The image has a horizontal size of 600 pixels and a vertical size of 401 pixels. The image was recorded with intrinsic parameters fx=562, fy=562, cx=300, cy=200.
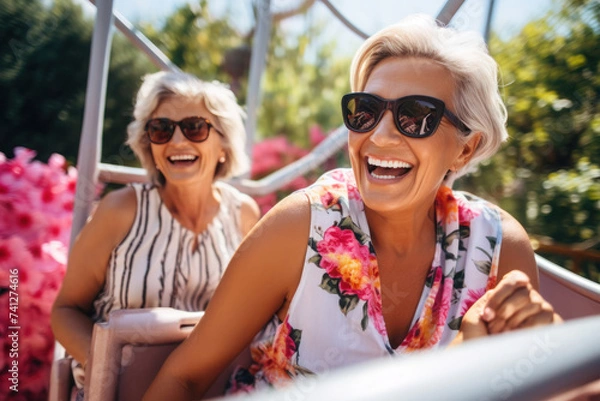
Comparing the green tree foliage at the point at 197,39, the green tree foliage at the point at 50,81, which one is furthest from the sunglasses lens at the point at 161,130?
the green tree foliage at the point at 197,39

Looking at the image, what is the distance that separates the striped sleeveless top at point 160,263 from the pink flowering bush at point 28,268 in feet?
1.40

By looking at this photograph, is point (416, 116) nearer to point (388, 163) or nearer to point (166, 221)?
point (388, 163)

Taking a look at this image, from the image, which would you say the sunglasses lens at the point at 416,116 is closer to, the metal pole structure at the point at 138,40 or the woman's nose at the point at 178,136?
the woman's nose at the point at 178,136

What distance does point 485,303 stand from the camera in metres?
1.18

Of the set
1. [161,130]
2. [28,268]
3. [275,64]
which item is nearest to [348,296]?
[161,130]

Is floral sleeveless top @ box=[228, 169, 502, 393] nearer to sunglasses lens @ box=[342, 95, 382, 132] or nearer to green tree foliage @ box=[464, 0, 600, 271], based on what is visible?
sunglasses lens @ box=[342, 95, 382, 132]

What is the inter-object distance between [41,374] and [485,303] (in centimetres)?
196

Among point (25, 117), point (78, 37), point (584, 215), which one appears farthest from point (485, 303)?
point (78, 37)

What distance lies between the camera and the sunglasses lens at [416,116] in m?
1.38

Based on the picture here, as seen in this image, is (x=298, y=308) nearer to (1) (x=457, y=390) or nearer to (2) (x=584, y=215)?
(1) (x=457, y=390)

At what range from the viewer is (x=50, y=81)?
18.1 feet

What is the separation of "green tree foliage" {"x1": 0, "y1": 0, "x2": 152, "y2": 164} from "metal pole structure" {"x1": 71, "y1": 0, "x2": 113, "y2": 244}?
312cm

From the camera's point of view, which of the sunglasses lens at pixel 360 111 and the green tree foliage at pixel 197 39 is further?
the green tree foliage at pixel 197 39

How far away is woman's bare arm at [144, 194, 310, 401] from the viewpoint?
132cm
